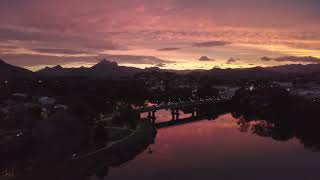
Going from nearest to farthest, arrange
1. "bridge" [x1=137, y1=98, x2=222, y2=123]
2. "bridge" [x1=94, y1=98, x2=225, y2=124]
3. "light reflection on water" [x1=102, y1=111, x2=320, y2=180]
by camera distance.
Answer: "light reflection on water" [x1=102, y1=111, x2=320, y2=180]
"bridge" [x1=94, y1=98, x2=225, y2=124]
"bridge" [x1=137, y1=98, x2=222, y2=123]

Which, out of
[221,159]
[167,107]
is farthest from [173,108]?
[221,159]

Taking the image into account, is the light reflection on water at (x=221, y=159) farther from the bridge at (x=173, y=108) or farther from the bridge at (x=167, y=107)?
the bridge at (x=173, y=108)

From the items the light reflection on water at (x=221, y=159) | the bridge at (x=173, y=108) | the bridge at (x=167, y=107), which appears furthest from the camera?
the bridge at (x=173, y=108)

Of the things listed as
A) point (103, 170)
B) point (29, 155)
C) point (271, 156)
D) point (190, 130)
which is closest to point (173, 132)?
point (190, 130)

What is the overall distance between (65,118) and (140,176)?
3.92 m

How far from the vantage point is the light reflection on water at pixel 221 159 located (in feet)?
61.1

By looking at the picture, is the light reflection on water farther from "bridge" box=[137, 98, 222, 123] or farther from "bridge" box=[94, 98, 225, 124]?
"bridge" box=[137, 98, 222, 123]

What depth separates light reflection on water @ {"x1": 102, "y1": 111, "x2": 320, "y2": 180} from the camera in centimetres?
1861

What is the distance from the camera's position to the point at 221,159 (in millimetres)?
21672

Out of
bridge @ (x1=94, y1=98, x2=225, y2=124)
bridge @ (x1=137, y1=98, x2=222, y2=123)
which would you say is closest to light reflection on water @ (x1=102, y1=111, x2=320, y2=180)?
bridge @ (x1=94, y1=98, x2=225, y2=124)

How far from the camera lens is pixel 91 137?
22.0 meters

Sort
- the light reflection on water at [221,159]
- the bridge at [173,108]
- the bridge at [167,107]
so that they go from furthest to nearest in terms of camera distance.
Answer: the bridge at [173,108] < the bridge at [167,107] < the light reflection on water at [221,159]

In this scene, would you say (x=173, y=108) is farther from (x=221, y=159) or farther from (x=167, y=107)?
(x=221, y=159)

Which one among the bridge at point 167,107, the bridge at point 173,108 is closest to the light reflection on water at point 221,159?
the bridge at point 167,107
